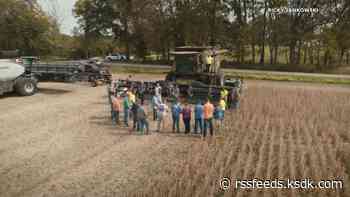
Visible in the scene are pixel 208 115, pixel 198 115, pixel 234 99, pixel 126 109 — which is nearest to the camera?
pixel 208 115

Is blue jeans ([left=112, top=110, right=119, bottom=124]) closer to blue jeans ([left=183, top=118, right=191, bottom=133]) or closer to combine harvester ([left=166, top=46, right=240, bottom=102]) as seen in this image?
blue jeans ([left=183, top=118, right=191, bottom=133])

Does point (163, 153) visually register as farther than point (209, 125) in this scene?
No

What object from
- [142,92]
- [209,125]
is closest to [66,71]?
[142,92]

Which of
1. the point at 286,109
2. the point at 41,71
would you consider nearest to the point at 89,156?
the point at 286,109

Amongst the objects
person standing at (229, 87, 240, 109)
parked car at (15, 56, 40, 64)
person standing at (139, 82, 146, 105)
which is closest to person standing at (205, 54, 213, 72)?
person standing at (229, 87, 240, 109)

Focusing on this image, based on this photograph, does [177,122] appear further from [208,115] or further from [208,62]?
[208,62]

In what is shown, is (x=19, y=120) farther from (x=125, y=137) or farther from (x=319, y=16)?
(x=319, y=16)
